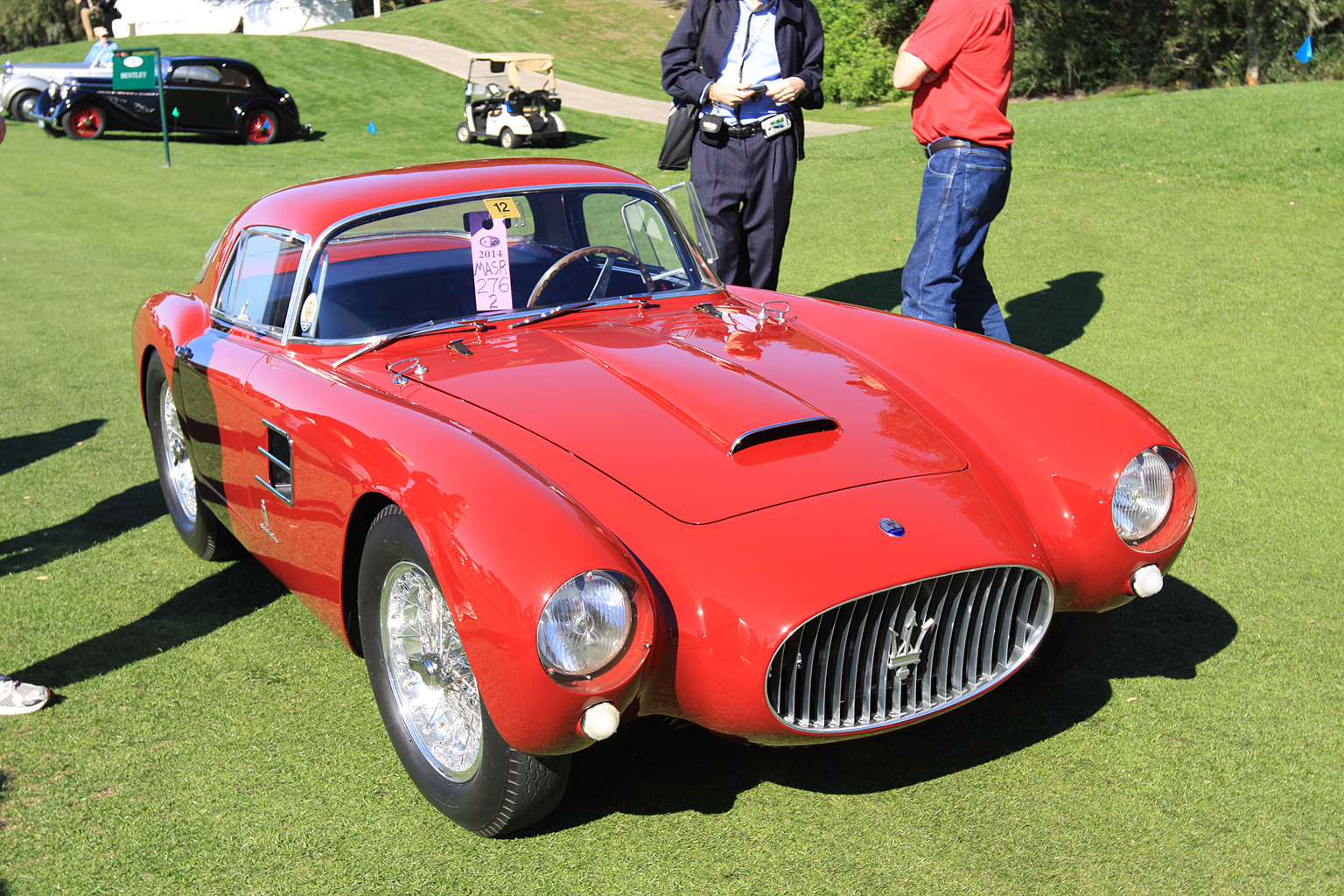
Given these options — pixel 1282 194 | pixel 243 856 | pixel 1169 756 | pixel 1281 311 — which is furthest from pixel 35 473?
pixel 1282 194

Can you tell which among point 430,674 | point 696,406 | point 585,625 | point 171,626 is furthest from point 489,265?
point 585,625

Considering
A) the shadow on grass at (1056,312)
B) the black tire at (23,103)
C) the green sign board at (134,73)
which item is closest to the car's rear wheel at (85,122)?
the green sign board at (134,73)

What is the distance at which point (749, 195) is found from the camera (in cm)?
600

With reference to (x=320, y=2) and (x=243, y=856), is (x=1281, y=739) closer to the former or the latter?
(x=243, y=856)

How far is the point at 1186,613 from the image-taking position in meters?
3.81

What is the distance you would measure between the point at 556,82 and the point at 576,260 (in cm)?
2755

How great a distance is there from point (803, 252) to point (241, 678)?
721 cm

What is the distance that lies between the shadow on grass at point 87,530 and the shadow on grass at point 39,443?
78cm

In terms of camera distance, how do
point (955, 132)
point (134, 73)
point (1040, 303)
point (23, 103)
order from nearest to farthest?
point (955, 132) < point (1040, 303) < point (134, 73) < point (23, 103)

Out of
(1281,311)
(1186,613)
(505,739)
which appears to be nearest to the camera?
(505,739)

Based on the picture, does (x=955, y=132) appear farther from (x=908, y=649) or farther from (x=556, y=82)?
(x=556, y=82)

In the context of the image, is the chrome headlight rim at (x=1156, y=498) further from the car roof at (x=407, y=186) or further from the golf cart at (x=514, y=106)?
the golf cart at (x=514, y=106)

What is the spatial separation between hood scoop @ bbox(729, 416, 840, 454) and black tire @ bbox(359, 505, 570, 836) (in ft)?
2.77

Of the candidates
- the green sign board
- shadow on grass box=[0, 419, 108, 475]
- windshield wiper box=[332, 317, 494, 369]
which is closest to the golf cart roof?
the green sign board
